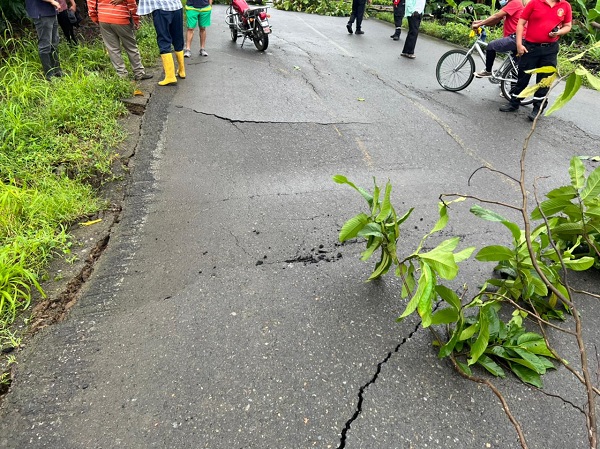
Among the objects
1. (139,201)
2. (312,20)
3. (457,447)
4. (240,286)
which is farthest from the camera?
(312,20)

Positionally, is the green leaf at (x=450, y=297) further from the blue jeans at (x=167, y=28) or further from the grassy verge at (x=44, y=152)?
the blue jeans at (x=167, y=28)

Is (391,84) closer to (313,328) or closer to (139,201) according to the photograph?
(139,201)

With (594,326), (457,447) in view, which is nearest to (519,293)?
(594,326)

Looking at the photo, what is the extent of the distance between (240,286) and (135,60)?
17.0 ft

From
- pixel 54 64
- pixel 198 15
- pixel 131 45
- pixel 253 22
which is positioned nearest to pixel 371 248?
pixel 131 45

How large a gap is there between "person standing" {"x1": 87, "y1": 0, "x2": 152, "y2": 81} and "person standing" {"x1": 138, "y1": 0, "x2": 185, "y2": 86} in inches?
9.9

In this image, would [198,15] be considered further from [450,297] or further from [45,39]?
[450,297]

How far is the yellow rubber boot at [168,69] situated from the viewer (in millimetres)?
6438

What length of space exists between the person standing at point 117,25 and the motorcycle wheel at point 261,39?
10.2 feet

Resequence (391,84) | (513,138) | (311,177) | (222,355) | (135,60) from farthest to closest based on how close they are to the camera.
Result: (391,84) < (135,60) < (513,138) < (311,177) < (222,355)

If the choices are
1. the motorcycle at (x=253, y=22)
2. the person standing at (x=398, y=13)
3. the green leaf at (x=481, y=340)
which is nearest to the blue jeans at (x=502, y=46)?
the motorcycle at (x=253, y=22)

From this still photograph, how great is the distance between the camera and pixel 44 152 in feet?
14.3

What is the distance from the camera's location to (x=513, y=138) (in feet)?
18.4

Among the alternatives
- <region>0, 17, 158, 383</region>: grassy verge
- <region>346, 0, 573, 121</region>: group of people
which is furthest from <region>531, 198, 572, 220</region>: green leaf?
<region>0, 17, 158, 383</region>: grassy verge
